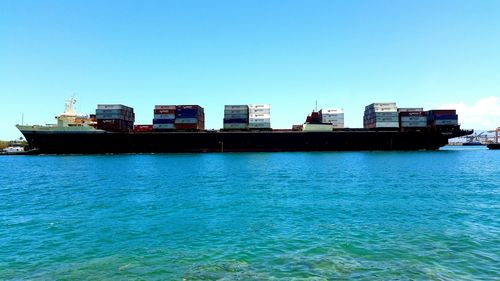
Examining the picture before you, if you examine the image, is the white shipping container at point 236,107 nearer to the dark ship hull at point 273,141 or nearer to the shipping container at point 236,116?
the shipping container at point 236,116

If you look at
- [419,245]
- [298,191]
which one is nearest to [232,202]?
[298,191]

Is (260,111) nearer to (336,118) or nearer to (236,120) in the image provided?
(236,120)

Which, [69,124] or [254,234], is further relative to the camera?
[69,124]

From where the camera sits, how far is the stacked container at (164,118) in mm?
90188

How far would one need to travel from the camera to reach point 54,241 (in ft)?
44.2

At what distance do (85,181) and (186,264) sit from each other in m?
28.7

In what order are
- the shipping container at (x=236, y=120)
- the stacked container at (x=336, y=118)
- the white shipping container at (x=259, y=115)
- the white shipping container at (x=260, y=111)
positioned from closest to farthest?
the shipping container at (x=236, y=120), the white shipping container at (x=259, y=115), the white shipping container at (x=260, y=111), the stacked container at (x=336, y=118)

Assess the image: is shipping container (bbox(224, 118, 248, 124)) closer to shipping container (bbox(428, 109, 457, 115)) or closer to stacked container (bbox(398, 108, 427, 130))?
stacked container (bbox(398, 108, 427, 130))

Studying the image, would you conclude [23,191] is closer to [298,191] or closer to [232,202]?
[232,202]

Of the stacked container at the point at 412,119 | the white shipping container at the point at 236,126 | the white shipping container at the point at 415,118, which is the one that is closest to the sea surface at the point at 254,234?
the white shipping container at the point at 236,126

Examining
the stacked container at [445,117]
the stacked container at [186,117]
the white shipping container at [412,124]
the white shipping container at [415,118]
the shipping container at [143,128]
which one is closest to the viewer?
the shipping container at [143,128]

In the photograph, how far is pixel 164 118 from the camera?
90.7 meters

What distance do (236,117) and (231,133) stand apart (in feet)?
31.0

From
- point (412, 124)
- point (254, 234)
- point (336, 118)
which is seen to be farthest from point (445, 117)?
point (254, 234)
